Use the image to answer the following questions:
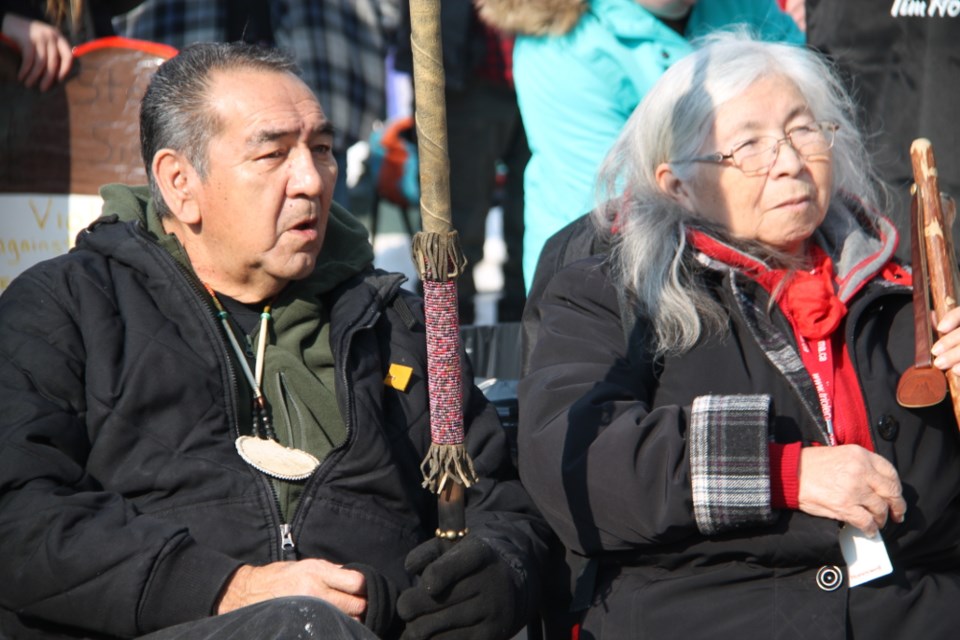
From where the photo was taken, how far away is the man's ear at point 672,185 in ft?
11.3

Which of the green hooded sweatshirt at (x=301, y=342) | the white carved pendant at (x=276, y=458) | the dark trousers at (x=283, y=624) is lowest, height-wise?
the dark trousers at (x=283, y=624)

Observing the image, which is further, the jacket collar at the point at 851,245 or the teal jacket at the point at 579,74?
the teal jacket at the point at 579,74

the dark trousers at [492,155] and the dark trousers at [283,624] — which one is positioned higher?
the dark trousers at [492,155]

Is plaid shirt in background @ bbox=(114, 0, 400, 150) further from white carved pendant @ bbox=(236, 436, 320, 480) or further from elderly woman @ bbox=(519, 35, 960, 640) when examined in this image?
white carved pendant @ bbox=(236, 436, 320, 480)

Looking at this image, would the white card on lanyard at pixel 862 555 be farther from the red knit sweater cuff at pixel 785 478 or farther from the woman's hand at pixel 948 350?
the woman's hand at pixel 948 350

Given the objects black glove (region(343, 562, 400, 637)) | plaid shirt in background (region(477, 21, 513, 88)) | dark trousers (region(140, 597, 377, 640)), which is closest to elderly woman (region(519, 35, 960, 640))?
black glove (region(343, 562, 400, 637))

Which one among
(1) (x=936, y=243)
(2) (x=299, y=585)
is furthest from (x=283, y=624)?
(1) (x=936, y=243)

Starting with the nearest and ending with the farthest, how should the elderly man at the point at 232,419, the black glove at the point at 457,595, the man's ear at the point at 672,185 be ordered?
the black glove at the point at 457,595 → the elderly man at the point at 232,419 → the man's ear at the point at 672,185

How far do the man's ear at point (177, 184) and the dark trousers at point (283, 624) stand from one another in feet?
3.59

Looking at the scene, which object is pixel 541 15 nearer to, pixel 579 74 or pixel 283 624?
pixel 579 74

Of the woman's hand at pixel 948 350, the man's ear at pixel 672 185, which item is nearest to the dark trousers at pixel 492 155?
the man's ear at pixel 672 185

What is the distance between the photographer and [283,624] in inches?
96.1

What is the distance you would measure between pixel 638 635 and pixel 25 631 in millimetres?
1247

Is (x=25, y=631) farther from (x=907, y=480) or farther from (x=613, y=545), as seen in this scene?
(x=907, y=480)
